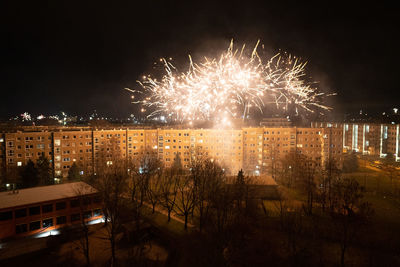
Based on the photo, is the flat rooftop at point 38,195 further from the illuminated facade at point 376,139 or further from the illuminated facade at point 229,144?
the illuminated facade at point 376,139

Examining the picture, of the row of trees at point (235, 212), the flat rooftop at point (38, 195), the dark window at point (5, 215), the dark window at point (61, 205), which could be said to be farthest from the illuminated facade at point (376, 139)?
the dark window at point (5, 215)

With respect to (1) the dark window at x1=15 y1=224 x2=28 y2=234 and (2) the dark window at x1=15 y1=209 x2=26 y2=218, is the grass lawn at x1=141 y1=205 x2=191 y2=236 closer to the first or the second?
(1) the dark window at x1=15 y1=224 x2=28 y2=234

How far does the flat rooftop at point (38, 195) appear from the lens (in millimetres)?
15552

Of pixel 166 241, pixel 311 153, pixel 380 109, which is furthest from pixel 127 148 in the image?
pixel 380 109

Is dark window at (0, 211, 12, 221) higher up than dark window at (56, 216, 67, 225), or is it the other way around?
dark window at (0, 211, 12, 221)

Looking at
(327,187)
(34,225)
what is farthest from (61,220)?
(327,187)

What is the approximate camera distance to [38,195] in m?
16.9

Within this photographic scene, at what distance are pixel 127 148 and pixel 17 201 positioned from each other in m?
17.9

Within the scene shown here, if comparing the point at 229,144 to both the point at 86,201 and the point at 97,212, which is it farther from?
the point at 86,201

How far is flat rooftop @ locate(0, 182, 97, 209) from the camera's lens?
1555cm

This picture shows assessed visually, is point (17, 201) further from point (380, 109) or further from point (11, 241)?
point (380, 109)

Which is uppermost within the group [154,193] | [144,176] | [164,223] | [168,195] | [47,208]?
[144,176]

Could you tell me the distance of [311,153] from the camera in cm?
3422

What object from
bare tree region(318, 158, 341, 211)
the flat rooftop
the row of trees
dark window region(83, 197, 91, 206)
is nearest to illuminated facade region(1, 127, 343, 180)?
bare tree region(318, 158, 341, 211)
